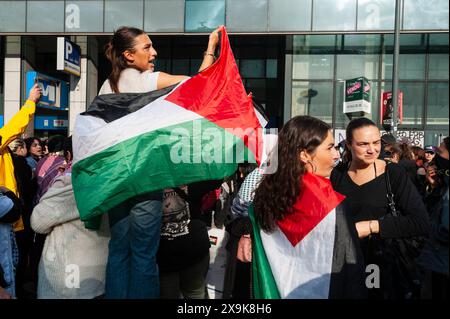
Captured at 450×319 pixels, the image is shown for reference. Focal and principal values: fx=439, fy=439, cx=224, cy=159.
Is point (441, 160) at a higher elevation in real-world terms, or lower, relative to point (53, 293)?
higher

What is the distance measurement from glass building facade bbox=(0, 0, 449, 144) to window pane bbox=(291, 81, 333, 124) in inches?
1.6

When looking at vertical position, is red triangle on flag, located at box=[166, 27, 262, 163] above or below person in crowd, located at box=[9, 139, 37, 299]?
above

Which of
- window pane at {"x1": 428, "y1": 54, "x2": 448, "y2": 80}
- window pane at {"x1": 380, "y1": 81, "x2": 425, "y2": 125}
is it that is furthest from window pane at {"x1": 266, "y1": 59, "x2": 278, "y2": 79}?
window pane at {"x1": 428, "y1": 54, "x2": 448, "y2": 80}

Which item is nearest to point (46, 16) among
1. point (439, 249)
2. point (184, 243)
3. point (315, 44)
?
point (315, 44)

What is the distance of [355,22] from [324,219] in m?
15.1

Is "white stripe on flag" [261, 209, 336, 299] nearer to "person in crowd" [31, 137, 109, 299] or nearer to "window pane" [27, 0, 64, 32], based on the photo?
"person in crowd" [31, 137, 109, 299]

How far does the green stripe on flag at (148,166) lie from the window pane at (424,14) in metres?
15.2

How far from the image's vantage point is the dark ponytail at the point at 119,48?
10.1 ft

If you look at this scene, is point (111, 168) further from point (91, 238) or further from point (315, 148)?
point (315, 148)

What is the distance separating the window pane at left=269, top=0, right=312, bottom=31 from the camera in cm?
1609

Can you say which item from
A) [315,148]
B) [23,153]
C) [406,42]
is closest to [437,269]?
[315,148]

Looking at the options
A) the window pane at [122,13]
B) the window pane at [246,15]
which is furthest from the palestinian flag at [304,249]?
the window pane at [122,13]

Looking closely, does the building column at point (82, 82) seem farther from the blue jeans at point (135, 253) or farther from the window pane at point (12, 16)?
the blue jeans at point (135, 253)
